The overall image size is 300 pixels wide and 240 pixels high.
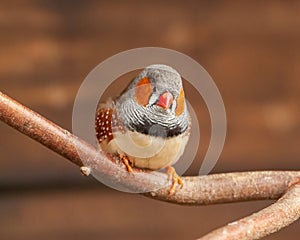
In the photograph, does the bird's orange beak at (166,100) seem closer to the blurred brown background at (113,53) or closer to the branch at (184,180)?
the branch at (184,180)

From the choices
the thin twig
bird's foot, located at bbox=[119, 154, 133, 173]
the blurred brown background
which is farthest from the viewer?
the blurred brown background

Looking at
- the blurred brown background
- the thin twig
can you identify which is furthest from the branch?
the blurred brown background

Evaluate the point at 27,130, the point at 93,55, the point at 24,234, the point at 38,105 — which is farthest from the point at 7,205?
the point at 27,130

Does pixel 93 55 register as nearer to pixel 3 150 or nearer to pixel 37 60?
pixel 37 60

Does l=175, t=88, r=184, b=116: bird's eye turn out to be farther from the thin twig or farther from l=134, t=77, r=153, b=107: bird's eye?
the thin twig

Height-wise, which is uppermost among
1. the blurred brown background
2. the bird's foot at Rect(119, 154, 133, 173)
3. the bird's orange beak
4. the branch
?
the blurred brown background

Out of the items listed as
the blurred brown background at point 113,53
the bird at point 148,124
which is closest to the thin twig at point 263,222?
the bird at point 148,124

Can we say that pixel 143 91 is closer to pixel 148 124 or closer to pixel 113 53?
pixel 148 124
